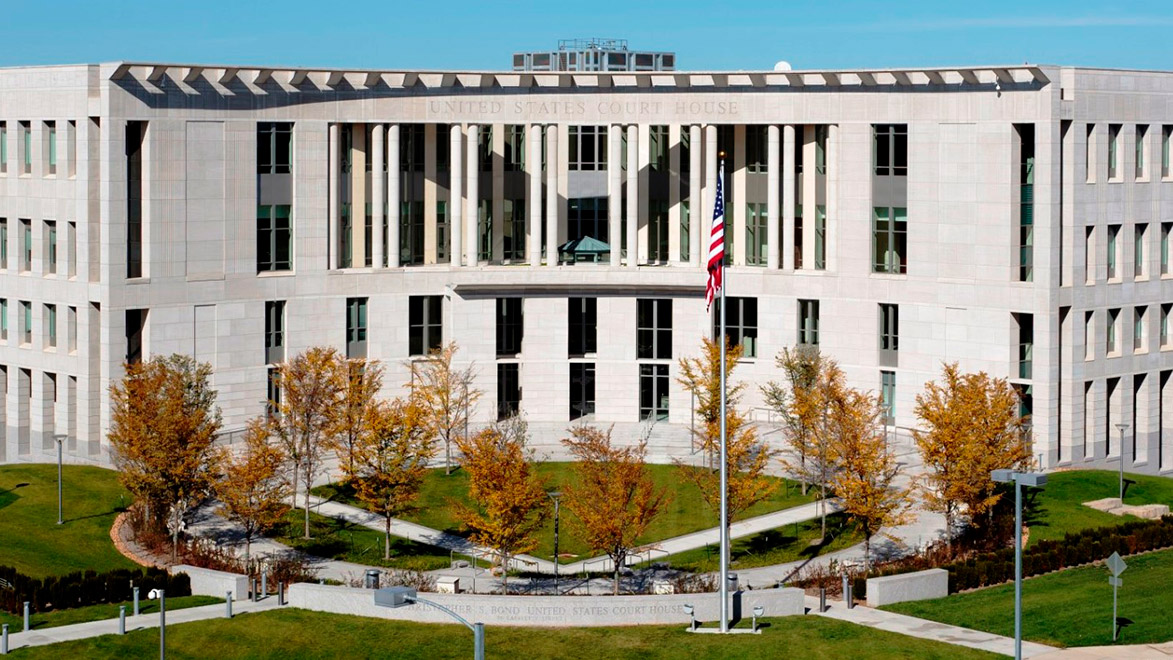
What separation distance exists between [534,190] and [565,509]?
23.3m

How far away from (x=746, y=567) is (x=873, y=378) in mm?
23588

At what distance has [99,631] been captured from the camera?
59156 mm

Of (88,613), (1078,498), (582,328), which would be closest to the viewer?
(88,613)

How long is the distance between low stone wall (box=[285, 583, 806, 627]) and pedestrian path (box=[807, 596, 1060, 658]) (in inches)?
96.3

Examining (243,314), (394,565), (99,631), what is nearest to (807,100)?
(243,314)

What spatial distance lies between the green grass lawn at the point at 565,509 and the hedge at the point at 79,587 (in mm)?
11144

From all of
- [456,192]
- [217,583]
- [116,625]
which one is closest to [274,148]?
[456,192]

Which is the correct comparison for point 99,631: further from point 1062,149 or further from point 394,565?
point 1062,149

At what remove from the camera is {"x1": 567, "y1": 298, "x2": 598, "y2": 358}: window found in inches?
3787

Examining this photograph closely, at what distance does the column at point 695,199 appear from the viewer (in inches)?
3718

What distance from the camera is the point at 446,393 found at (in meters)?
84.9

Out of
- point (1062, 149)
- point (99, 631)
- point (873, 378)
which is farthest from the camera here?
point (873, 378)

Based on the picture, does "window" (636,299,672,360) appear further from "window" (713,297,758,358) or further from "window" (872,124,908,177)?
"window" (872,124,908,177)

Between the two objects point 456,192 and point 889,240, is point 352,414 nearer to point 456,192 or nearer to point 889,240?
point 456,192
